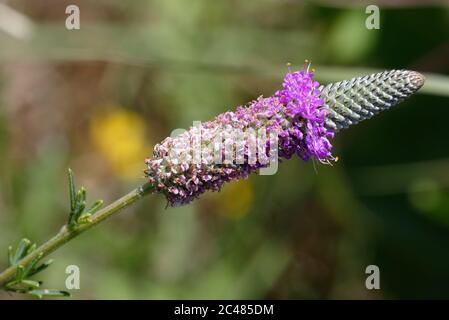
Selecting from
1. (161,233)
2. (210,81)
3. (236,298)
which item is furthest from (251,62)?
(236,298)

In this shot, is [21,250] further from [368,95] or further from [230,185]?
[230,185]

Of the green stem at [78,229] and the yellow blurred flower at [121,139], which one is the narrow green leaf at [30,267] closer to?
the green stem at [78,229]

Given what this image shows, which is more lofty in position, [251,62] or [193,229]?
[251,62]

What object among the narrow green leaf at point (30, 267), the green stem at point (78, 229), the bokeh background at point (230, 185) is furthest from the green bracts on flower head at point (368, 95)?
the bokeh background at point (230, 185)

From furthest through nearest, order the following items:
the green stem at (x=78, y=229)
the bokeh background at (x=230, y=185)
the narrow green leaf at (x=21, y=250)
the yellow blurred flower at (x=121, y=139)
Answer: the yellow blurred flower at (x=121, y=139), the bokeh background at (x=230, y=185), the narrow green leaf at (x=21, y=250), the green stem at (x=78, y=229)
